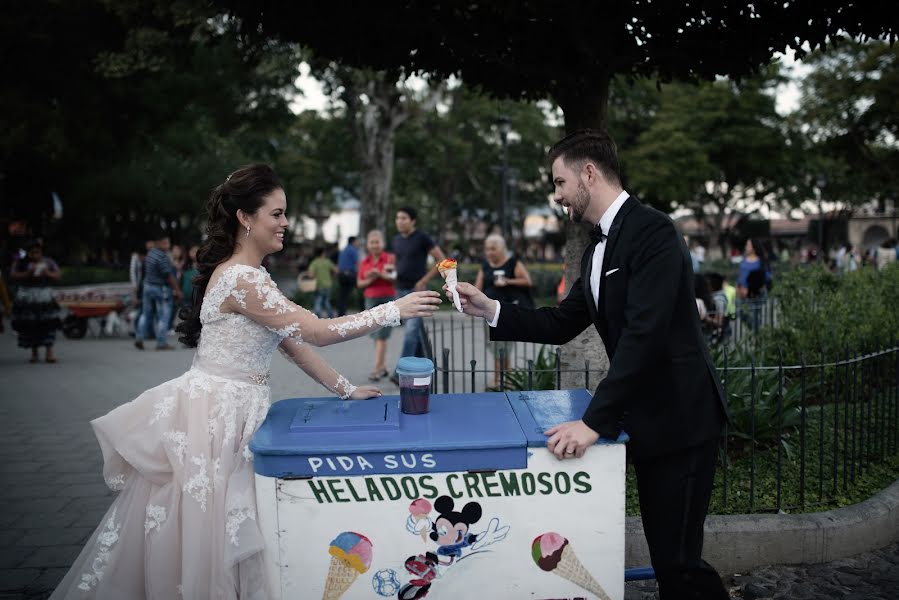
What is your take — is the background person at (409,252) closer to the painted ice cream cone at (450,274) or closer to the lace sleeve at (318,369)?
the lace sleeve at (318,369)

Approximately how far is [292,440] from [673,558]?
141 cm

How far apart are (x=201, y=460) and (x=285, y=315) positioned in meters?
0.63

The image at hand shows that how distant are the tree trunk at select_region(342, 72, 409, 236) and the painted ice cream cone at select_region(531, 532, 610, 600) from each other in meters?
18.3

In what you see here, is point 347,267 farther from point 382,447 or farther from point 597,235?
point 382,447

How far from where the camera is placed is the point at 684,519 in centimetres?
267

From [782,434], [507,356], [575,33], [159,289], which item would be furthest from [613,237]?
[159,289]

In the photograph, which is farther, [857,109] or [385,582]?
[857,109]

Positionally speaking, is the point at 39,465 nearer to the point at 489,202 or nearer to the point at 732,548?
the point at 732,548

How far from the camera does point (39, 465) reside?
5.83 meters

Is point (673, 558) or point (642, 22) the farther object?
point (642, 22)

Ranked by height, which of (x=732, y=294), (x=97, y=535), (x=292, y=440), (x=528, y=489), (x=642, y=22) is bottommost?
(x=97, y=535)

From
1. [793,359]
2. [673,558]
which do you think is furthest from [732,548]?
[793,359]

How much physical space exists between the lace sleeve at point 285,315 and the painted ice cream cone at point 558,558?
3.23 feet

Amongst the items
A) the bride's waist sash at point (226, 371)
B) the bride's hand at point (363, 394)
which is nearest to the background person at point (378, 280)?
the bride's hand at point (363, 394)
